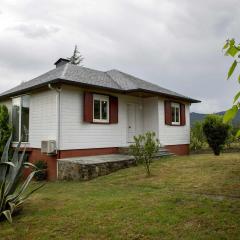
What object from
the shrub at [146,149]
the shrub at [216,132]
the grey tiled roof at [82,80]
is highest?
the grey tiled roof at [82,80]

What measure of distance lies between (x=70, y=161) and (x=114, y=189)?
3.24 metres

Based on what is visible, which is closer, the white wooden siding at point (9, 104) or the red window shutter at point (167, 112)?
the white wooden siding at point (9, 104)

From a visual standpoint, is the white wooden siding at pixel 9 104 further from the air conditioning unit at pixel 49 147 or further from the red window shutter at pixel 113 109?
the red window shutter at pixel 113 109

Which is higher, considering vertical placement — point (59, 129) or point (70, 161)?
point (59, 129)

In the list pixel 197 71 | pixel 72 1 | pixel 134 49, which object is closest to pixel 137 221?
pixel 72 1

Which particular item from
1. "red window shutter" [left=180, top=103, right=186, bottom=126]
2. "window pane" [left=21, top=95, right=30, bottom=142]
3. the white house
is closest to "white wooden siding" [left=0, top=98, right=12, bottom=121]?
the white house

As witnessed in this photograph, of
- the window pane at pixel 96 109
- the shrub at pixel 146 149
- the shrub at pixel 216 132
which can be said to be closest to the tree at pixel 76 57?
Answer: the shrub at pixel 216 132

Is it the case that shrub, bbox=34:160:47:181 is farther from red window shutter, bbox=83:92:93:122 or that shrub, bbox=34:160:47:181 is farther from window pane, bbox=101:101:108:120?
window pane, bbox=101:101:108:120

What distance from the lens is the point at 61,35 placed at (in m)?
21.4

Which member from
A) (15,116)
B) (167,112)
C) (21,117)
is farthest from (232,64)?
(167,112)

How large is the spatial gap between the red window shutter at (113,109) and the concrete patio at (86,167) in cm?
260

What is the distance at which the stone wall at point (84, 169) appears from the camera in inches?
412

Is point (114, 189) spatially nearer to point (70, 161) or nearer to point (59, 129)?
point (70, 161)

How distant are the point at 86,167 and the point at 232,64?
927cm
